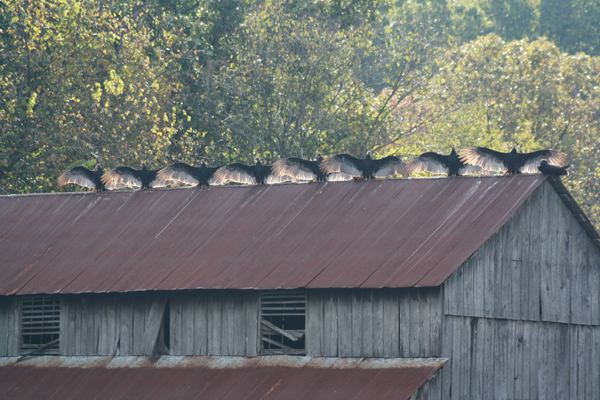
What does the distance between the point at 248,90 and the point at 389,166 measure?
73.1ft

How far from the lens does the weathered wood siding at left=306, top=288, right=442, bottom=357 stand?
17844 millimetres

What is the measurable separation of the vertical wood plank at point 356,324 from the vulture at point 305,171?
15.5 feet

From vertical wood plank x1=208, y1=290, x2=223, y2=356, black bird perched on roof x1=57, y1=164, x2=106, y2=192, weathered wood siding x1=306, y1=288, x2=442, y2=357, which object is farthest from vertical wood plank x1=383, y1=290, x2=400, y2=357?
black bird perched on roof x1=57, y1=164, x2=106, y2=192

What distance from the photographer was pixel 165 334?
21250mm

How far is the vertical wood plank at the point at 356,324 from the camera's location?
61.0ft

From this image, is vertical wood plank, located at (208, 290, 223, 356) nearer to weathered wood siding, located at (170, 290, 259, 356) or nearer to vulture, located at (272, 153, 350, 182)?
weathered wood siding, located at (170, 290, 259, 356)

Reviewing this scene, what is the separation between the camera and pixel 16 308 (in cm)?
2266

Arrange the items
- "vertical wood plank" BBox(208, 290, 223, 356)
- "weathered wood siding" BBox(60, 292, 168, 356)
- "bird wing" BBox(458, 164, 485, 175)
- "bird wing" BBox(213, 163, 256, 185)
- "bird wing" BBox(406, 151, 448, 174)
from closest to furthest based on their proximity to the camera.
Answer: "vertical wood plank" BBox(208, 290, 223, 356), "weathered wood siding" BBox(60, 292, 168, 356), "bird wing" BBox(458, 164, 485, 175), "bird wing" BBox(406, 151, 448, 174), "bird wing" BBox(213, 163, 256, 185)

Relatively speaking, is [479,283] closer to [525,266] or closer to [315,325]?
[525,266]

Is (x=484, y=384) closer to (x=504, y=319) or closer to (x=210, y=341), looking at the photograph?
(x=504, y=319)

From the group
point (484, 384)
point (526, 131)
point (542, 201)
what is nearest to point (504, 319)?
point (484, 384)

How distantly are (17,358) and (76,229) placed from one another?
362 cm

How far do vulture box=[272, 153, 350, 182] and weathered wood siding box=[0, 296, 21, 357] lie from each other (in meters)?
7.43

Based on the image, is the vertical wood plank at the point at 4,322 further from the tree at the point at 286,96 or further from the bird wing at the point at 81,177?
the tree at the point at 286,96
